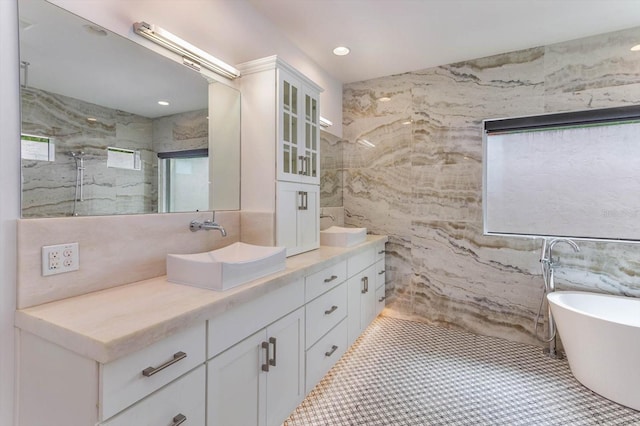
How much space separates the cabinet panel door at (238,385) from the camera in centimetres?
119

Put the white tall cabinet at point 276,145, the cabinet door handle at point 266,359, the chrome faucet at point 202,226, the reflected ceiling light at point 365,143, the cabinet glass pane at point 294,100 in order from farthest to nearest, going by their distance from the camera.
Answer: the reflected ceiling light at point 365,143 → the cabinet glass pane at point 294,100 → the white tall cabinet at point 276,145 → the chrome faucet at point 202,226 → the cabinet door handle at point 266,359

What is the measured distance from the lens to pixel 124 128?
1465mm

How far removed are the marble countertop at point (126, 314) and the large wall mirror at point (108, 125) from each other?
1.22ft

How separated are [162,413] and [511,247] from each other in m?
2.95

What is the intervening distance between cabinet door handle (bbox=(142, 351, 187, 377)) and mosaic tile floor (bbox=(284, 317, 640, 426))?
3.36 feet

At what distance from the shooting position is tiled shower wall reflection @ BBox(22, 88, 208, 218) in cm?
116

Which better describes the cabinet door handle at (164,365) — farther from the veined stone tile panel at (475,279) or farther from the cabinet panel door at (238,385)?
the veined stone tile panel at (475,279)

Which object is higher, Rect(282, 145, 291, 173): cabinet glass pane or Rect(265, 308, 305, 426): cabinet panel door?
Rect(282, 145, 291, 173): cabinet glass pane

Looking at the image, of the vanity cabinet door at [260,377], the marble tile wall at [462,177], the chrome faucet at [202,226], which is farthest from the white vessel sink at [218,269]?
the marble tile wall at [462,177]

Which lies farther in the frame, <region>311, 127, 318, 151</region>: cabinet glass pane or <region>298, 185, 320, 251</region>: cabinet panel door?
<region>311, 127, 318, 151</region>: cabinet glass pane

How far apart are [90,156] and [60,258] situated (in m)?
0.44

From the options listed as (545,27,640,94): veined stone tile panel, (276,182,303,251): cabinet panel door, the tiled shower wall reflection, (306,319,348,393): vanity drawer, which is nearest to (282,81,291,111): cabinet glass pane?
(276,182,303,251): cabinet panel door

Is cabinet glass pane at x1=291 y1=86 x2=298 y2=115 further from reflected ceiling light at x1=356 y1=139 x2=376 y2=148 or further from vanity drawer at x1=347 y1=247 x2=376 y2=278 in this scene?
reflected ceiling light at x1=356 y1=139 x2=376 y2=148

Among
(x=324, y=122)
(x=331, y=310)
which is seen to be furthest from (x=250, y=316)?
(x=324, y=122)
